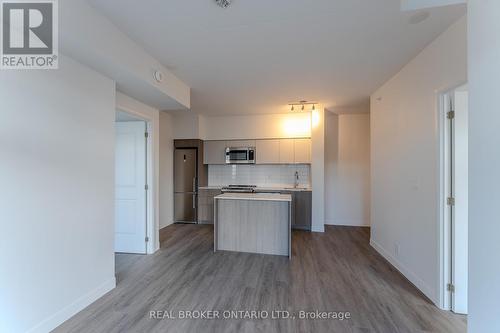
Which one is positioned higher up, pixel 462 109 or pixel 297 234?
pixel 462 109

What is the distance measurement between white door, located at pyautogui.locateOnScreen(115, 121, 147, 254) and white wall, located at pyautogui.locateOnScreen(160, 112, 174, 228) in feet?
4.39

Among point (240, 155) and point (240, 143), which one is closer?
point (240, 155)

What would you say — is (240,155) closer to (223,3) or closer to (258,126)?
(258,126)

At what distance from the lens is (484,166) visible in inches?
41.2

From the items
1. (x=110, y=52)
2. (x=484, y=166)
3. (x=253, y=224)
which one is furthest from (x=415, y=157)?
(x=110, y=52)

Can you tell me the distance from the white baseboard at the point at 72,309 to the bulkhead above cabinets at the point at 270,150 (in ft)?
11.6

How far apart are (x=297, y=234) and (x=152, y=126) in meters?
3.53

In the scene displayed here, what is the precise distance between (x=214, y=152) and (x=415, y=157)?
164 inches

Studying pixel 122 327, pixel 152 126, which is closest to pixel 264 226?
pixel 122 327

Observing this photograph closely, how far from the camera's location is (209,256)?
→ 11.6ft

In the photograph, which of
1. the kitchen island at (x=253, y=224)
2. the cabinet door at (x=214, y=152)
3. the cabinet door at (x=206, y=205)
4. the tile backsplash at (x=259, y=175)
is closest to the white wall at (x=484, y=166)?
the kitchen island at (x=253, y=224)

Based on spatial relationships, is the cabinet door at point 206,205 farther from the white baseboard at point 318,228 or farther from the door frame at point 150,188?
the white baseboard at point 318,228

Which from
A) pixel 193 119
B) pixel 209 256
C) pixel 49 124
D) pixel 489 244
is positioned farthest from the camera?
pixel 193 119

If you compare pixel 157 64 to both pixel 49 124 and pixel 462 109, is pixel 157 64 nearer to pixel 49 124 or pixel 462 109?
pixel 49 124
